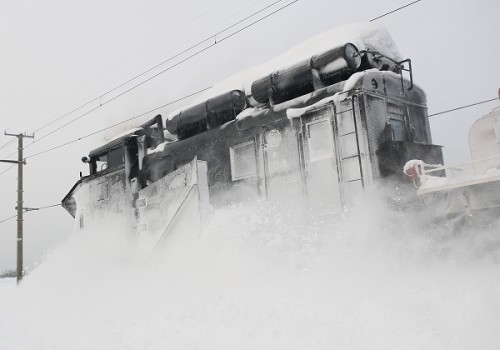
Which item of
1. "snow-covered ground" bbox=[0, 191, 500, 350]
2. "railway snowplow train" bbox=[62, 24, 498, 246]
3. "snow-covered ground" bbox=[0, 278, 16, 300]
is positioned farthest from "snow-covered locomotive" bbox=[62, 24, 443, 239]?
"snow-covered ground" bbox=[0, 278, 16, 300]

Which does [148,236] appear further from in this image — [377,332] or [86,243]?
[377,332]

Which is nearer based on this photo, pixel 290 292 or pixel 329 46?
pixel 290 292

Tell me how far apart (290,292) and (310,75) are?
5416 millimetres

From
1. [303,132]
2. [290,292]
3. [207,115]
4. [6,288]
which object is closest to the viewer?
[290,292]

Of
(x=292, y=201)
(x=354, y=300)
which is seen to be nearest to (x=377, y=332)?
(x=354, y=300)

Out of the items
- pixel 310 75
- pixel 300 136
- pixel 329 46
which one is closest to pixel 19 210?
pixel 300 136

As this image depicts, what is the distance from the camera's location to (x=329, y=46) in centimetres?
1088

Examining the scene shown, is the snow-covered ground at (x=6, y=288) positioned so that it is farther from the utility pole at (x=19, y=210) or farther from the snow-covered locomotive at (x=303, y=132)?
the snow-covered locomotive at (x=303, y=132)

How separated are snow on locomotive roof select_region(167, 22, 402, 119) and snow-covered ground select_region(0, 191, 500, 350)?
→ 3845 mm

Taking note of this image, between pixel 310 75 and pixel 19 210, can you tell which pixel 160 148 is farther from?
pixel 19 210

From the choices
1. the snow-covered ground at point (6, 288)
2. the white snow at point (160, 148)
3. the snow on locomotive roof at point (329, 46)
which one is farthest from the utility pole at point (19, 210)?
the snow on locomotive roof at point (329, 46)

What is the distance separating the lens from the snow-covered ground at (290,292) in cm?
621

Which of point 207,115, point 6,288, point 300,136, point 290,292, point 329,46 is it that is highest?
point 329,46

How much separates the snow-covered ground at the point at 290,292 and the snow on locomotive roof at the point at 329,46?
12.6 ft
